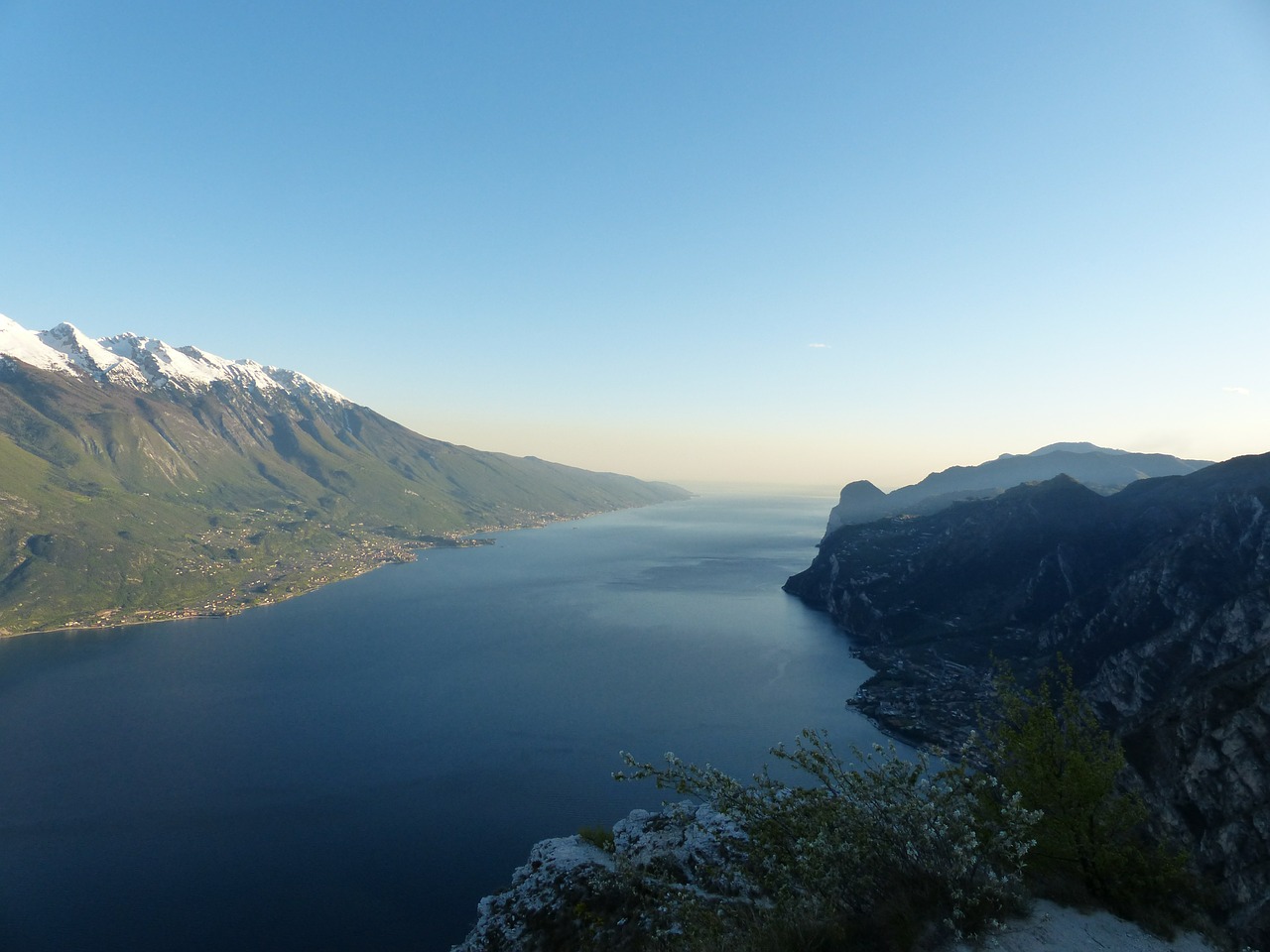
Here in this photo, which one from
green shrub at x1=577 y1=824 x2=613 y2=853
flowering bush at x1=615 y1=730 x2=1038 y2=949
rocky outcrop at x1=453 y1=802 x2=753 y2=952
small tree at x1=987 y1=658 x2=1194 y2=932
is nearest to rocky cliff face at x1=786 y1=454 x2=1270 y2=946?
small tree at x1=987 y1=658 x2=1194 y2=932

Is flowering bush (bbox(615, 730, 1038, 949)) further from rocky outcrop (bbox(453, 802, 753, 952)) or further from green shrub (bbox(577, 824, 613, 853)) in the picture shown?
green shrub (bbox(577, 824, 613, 853))

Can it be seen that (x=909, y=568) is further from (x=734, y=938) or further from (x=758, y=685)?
(x=734, y=938)

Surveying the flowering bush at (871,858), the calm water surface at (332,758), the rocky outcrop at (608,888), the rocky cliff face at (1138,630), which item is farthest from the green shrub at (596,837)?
the rocky cliff face at (1138,630)

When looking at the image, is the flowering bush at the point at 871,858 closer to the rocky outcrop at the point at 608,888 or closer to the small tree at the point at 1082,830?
the small tree at the point at 1082,830

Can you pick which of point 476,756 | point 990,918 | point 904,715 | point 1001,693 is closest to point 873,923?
point 990,918

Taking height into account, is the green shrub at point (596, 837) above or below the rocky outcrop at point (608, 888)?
below
